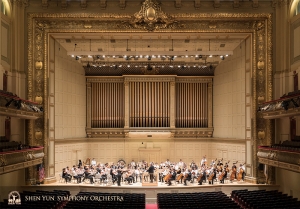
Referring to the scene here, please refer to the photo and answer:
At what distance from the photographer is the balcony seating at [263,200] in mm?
9205

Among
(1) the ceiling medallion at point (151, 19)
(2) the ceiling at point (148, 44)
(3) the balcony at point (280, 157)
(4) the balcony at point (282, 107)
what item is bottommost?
(3) the balcony at point (280, 157)

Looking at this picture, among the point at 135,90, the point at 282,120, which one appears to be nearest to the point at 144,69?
the point at 135,90

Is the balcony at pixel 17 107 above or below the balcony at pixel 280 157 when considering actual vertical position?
above

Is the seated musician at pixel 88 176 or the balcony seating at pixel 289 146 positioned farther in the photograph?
the seated musician at pixel 88 176

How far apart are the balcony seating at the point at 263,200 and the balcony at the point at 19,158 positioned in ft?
23.7

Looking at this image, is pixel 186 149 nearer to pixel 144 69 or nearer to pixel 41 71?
pixel 144 69

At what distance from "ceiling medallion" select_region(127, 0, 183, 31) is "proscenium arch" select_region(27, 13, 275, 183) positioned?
0.18 meters

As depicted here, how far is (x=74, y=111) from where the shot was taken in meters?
17.2

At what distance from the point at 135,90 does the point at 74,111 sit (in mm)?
3604

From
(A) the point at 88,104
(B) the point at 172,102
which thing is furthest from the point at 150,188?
(A) the point at 88,104

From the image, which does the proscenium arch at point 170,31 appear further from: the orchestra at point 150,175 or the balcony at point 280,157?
the balcony at point 280,157

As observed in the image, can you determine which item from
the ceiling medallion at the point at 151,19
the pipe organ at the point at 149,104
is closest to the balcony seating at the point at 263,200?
A: the ceiling medallion at the point at 151,19

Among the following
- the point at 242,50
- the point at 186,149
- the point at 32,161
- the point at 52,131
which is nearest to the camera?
the point at 32,161

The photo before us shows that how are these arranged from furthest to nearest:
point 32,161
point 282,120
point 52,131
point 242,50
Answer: point 242,50, point 52,131, point 282,120, point 32,161
